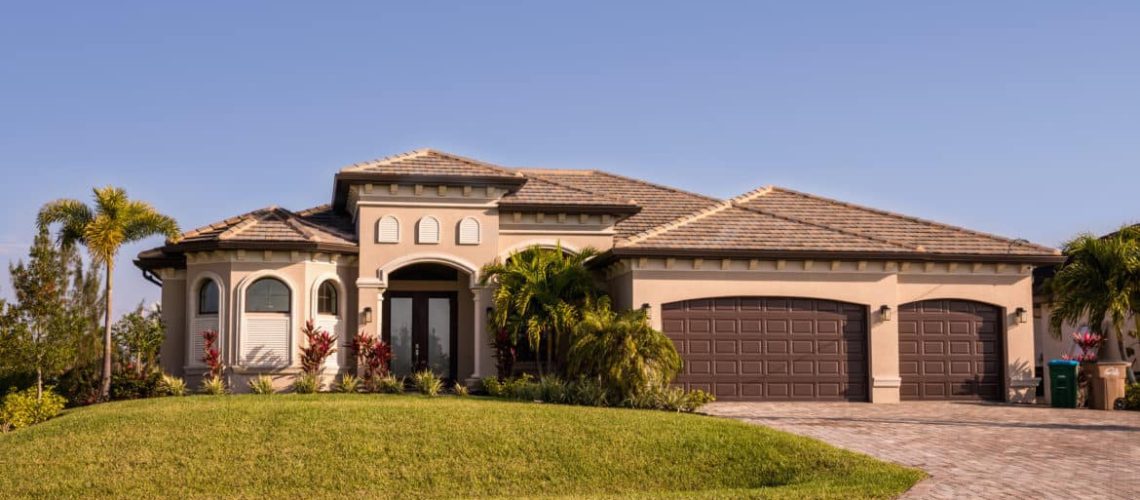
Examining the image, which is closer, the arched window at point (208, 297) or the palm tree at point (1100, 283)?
the palm tree at point (1100, 283)

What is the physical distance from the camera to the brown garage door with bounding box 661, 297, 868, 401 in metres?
22.9

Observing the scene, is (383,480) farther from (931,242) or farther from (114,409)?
(931,242)

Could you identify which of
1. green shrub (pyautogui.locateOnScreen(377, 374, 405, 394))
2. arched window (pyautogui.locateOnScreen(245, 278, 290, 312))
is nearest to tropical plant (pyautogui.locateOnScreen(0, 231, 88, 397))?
arched window (pyautogui.locateOnScreen(245, 278, 290, 312))

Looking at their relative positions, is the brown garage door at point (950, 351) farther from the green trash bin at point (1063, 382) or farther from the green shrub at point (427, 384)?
the green shrub at point (427, 384)

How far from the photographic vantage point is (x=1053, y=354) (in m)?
32.2

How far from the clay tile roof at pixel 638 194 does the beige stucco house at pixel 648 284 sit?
6.72 feet

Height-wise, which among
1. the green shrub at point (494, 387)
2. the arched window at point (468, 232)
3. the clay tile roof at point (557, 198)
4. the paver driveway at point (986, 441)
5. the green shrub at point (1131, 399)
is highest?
the clay tile roof at point (557, 198)

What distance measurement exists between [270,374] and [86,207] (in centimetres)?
550

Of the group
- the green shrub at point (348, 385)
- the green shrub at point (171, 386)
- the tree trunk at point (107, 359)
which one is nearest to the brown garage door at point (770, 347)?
the green shrub at point (348, 385)

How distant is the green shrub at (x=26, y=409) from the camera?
19688 millimetres

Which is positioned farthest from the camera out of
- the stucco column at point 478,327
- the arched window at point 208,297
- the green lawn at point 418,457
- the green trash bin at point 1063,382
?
the stucco column at point 478,327

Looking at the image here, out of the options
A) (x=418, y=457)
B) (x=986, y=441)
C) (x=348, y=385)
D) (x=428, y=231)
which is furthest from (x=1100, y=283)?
(x=348, y=385)

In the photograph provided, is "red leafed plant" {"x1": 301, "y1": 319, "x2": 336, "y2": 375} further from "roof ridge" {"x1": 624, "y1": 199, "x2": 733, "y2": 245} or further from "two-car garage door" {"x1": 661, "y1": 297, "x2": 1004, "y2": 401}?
"two-car garage door" {"x1": 661, "y1": 297, "x2": 1004, "y2": 401}

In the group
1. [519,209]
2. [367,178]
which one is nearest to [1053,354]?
[519,209]
